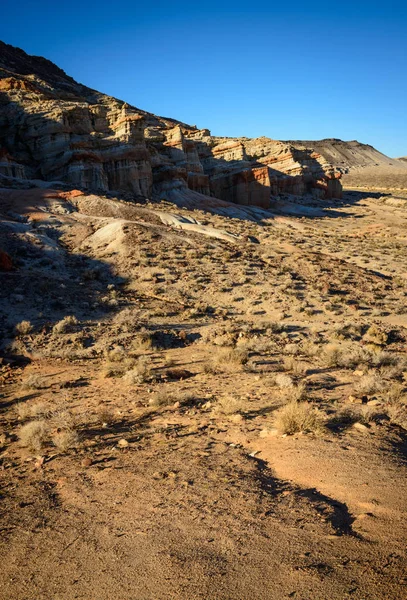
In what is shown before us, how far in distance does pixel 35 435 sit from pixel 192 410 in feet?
10.0

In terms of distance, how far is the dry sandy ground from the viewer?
12.2 ft

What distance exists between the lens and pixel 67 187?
3375cm

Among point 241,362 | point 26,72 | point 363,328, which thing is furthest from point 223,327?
point 26,72

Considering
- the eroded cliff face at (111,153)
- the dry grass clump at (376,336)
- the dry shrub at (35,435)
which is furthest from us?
the eroded cliff face at (111,153)

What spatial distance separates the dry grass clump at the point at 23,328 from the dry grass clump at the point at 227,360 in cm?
651

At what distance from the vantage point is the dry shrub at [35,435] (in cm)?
659

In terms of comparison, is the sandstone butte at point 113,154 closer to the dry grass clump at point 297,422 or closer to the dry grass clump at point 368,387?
the dry grass clump at point 368,387

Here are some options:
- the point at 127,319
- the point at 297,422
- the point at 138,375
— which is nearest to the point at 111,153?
the point at 127,319

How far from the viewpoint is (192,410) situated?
8.19m

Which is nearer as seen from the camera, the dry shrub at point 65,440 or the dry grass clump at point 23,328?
the dry shrub at point 65,440

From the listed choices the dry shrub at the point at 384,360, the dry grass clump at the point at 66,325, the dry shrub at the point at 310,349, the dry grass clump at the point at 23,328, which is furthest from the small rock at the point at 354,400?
the dry grass clump at the point at 23,328

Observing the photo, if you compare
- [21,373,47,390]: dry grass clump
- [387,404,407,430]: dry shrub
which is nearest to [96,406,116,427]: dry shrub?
[21,373,47,390]: dry grass clump

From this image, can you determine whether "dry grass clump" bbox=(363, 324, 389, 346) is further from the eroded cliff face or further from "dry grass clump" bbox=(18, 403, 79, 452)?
the eroded cliff face

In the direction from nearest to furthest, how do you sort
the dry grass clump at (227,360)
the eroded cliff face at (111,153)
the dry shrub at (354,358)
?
the dry grass clump at (227,360), the dry shrub at (354,358), the eroded cliff face at (111,153)
